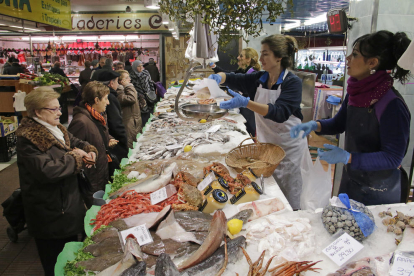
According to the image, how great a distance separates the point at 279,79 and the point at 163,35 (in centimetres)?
1190

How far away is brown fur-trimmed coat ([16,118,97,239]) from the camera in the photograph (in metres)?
2.54

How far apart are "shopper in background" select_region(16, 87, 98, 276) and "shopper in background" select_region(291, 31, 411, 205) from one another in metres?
2.18

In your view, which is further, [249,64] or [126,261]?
[249,64]

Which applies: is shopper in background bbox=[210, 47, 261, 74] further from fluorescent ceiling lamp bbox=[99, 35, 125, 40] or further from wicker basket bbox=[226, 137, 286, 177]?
fluorescent ceiling lamp bbox=[99, 35, 125, 40]

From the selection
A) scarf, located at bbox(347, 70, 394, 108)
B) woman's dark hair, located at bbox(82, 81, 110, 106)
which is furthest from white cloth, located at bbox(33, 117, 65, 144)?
scarf, located at bbox(347, 70, 394, 108)

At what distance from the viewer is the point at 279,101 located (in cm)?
288

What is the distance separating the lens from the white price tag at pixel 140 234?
72.7 inches

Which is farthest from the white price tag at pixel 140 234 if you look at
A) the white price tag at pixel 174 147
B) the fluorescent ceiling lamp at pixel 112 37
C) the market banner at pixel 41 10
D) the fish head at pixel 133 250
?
the fluorescent ceiling lamp at pixel 112 37

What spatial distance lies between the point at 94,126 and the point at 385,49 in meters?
3.05

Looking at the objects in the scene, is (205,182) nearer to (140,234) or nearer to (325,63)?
(140,234)

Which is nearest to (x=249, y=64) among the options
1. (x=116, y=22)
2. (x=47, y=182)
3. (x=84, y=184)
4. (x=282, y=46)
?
(x=282, y=46)

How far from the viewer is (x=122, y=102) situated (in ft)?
18.9

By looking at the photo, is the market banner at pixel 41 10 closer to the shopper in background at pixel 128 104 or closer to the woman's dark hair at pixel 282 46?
the shopper in background at pixel 128 104

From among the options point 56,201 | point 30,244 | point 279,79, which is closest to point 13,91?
point 30,244
